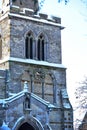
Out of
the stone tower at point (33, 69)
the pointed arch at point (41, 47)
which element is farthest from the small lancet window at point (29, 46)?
the pointed arch at point (41, 47)

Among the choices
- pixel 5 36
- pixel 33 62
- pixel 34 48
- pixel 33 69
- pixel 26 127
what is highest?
pixel 5 36

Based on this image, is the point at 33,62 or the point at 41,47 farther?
the point at 41,47

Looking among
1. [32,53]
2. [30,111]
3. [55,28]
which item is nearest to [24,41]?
[32,53]

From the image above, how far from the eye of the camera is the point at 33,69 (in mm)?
27688

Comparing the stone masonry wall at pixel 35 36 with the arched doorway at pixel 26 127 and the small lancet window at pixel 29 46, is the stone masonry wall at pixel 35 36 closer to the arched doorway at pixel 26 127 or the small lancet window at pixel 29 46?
the small lancet window at pixel 29 46

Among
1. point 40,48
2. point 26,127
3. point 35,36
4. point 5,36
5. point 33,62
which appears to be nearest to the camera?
point 26,127

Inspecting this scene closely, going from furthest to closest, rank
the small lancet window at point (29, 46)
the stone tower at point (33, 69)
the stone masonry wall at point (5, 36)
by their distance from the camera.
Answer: the small lancet window at point (29, 46) < the stone masonry wall at point (5, 36) < the stone tower at point (33, 69)

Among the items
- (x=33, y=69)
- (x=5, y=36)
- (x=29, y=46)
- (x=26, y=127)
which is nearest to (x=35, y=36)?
(x=29, y=46)

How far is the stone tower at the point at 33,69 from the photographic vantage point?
2531 cm

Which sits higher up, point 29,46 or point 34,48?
point 29,46

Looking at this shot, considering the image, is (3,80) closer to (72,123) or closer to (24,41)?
(24,41)

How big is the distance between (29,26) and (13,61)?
3.36 metres

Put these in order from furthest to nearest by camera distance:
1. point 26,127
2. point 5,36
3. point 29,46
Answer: point 29,46 → point 5,36 → point 26,127

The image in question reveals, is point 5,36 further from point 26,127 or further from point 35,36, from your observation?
point 26,127
